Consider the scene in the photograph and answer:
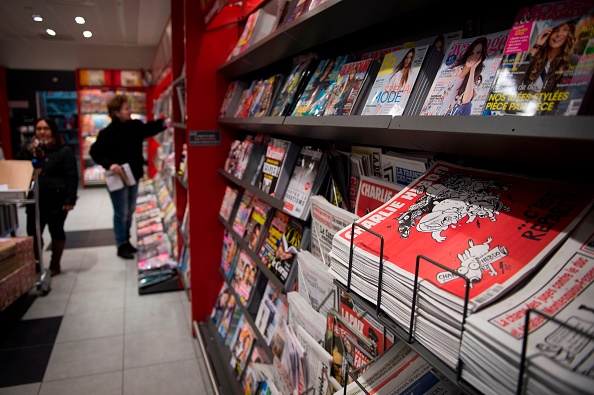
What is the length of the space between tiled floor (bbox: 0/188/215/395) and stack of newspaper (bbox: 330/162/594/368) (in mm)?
2034

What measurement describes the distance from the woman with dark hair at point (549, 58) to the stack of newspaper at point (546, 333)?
0.27 metres

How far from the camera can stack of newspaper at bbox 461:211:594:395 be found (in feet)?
1.72

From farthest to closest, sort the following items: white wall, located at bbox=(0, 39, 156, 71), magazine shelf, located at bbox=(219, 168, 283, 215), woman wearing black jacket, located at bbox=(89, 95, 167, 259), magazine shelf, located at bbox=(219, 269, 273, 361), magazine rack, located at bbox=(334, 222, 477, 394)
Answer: white wall, located at bbox=(0, 39, 156, 71), woman wearing black jacket, located at bbox=(89, 95, 167, 259), magazine shelf, located at bbox=(219, 269, 273, 361), magazine shelf, located at bbox=(219, 168, 283, 215), magazine rack, located at bbox=(334, 222, 477, 394)

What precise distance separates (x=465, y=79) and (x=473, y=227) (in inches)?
13.2

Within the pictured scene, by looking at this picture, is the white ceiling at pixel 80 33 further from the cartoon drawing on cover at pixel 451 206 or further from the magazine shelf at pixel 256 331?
the cartoon drawing on cover at pixel 451 206

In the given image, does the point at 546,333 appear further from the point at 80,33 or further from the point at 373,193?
the point at 80,33

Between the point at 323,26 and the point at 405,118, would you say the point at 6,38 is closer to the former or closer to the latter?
the point at 323,26

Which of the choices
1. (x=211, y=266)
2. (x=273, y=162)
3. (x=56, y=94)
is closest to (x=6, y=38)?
(x=56, y=94)

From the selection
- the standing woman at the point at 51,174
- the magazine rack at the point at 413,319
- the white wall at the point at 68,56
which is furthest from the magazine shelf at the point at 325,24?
the white wall at the point at 68,56

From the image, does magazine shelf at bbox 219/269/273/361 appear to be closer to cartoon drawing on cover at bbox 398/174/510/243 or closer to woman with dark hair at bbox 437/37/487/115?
cartoon drawing on cover at bbox 398/174/510/243

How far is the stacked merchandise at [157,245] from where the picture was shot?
3916 mm

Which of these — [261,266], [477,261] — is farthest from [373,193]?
[261,266]

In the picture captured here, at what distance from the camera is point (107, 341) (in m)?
3.01

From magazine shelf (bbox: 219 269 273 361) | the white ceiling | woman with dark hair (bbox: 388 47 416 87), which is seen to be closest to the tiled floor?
magazine shelf (bbox: 219 269 273 361)
